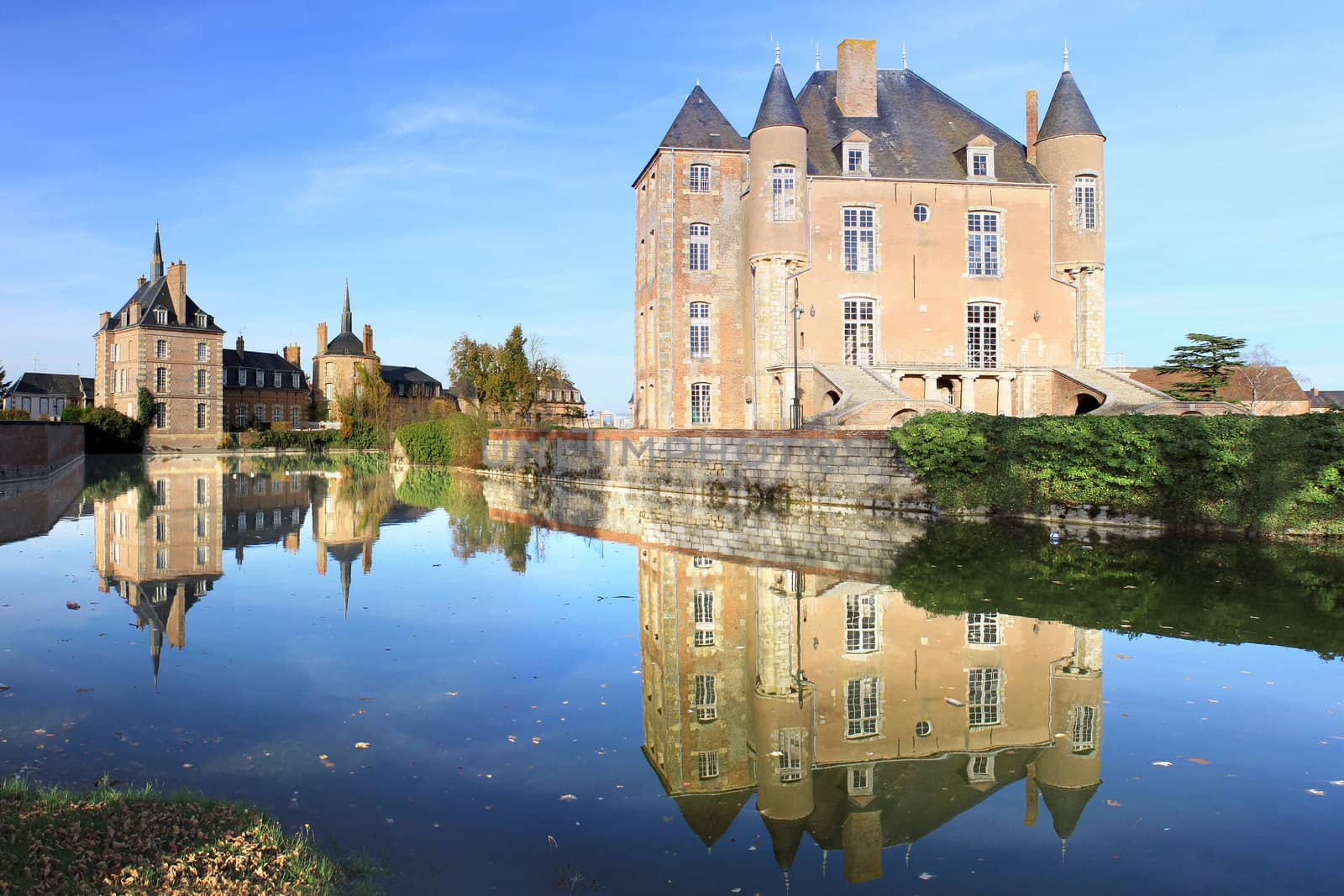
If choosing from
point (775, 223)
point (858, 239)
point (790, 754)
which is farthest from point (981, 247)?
point (790, 754)

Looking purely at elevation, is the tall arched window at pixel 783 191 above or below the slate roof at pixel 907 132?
below

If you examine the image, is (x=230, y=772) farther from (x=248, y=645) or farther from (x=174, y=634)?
(x=174, y=634)

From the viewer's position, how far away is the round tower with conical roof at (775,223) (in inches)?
1207

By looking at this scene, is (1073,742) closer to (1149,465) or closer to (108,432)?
(1149,465)

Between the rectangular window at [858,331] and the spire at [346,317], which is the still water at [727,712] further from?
the spire at [346,317]

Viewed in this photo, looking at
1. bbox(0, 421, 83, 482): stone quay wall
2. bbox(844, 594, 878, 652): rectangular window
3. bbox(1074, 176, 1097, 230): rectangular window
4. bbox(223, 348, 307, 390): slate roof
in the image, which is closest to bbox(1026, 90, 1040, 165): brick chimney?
bbox(1074, 176, 1097, 230): rectangular window

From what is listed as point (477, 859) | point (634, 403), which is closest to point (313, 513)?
point (477, 859)

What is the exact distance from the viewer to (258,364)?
78.7 m

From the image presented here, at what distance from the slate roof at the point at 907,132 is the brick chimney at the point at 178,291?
4760cm

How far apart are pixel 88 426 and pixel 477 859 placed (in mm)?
60666

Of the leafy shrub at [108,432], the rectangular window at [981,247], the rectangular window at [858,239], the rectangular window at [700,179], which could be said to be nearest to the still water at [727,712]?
the rectangular window at [858,239]

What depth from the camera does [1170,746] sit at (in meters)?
5.61

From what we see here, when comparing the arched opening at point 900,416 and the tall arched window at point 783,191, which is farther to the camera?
the tall arched window at point 783,191

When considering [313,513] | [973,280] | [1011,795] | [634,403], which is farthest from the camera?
[634,403]
